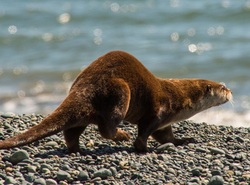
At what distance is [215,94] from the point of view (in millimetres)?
7941

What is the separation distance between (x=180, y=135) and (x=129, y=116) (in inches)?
51.9

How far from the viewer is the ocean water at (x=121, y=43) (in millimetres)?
13659

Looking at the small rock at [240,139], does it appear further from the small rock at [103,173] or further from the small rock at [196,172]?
the small rock at [103,173]

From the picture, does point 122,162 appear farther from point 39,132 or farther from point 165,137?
point 165,137

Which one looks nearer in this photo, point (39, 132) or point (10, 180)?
point (10, 180)

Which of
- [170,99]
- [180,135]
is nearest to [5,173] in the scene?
[170,99]

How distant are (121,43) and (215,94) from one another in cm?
1083

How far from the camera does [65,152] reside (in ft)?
21.9

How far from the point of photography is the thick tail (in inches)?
237

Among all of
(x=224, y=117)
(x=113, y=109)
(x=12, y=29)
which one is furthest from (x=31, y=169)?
(x=12, y=29)

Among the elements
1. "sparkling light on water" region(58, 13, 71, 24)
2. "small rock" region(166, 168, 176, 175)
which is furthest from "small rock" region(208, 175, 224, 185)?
"sparkling light on water" region(58, 13, 71, 24)

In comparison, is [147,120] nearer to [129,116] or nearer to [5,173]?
[129,116]

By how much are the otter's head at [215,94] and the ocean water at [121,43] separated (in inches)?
129

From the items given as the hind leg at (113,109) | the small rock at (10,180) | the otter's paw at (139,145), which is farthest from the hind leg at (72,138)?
the small rock at (10,180)
